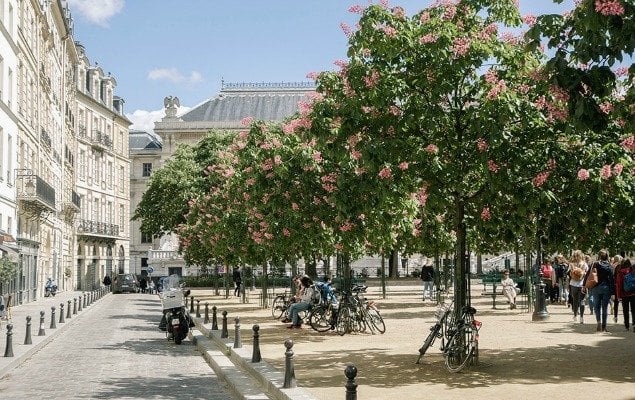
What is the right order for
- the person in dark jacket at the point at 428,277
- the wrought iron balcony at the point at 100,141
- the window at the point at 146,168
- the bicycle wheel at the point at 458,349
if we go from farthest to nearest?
the window at the point at 146,168 < the wrought iron balcony at the point at 100,141 < the person in dark jacket at the point at 428,277 < the bicycle wheel at the point at 458,349

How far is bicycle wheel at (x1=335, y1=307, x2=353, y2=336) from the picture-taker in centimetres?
→ 1997

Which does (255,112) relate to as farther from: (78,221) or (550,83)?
(550,83)

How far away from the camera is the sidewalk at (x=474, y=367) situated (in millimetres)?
10703

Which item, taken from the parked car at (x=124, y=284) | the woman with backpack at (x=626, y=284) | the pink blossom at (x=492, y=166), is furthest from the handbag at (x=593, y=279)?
the parked car at (x=124, y=284)

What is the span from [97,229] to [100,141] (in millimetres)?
7221

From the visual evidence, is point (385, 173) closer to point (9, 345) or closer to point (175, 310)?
point (9, 345)

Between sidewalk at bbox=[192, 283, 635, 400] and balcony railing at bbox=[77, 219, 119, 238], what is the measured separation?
46.0m

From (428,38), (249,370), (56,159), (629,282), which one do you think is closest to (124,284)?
(56,159)

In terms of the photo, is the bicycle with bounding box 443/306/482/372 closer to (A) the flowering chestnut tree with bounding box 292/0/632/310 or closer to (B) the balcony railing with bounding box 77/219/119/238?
(A) the flowering chestnut tree with bounding box 292/0/632/310

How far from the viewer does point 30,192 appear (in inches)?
1462

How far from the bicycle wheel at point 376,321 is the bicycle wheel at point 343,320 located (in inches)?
19.1

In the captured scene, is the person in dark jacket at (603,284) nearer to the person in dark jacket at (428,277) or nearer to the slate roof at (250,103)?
the person in dark jacket at (428,277)

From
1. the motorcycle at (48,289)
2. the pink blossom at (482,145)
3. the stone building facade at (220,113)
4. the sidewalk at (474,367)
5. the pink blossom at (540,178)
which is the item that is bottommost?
the sidewalk at (474,367)

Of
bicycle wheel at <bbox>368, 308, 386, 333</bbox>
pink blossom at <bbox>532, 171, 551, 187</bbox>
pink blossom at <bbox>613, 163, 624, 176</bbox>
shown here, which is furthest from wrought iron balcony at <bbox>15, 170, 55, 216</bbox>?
pink blossom at <bbox>613, 163, 624, 176</bbox>
